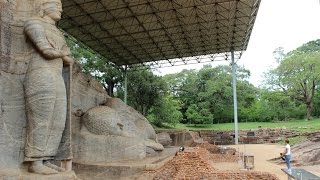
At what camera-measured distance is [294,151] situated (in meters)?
17.7

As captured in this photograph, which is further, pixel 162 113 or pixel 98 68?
pixel 162 113

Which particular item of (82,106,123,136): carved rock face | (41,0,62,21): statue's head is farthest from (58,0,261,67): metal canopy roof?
(41,0,62,21): statue's head

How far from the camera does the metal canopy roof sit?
54.9 feet

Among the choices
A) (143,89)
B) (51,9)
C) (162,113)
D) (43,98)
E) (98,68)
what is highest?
(98,68)

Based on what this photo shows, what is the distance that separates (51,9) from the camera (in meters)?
5.48

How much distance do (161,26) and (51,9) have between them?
14396 millimetres

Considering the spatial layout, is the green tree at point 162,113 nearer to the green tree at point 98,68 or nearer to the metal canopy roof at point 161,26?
the green tree at point 98,68

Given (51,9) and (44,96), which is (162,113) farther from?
(44,96)

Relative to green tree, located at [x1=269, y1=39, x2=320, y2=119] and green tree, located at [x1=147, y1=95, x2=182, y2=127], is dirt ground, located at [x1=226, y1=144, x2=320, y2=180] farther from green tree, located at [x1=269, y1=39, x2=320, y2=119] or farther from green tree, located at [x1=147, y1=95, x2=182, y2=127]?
green tree, located at [x1=269, y1=39, x2=320, y2=119]

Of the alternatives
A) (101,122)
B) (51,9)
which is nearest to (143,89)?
(101,122)

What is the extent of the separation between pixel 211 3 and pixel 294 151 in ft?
29.2

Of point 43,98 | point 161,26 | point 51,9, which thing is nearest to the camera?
point 43,98

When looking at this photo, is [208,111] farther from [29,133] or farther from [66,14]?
[29,133]

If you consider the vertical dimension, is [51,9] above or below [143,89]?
below
